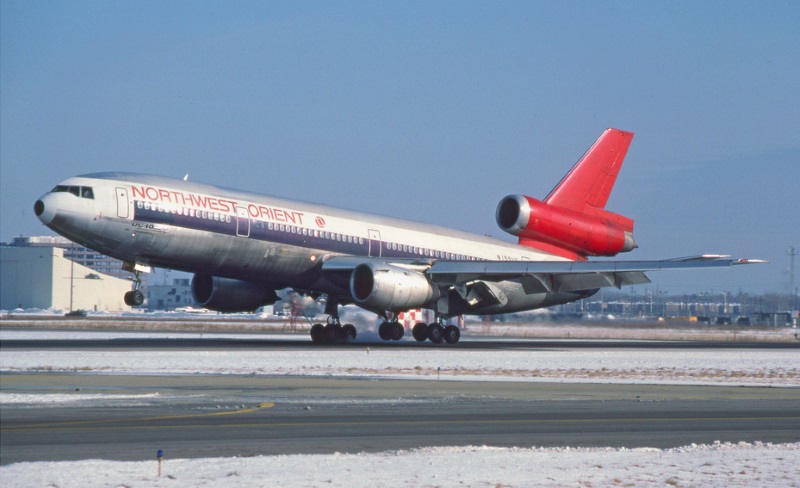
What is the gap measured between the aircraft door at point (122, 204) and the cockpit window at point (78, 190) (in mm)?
906

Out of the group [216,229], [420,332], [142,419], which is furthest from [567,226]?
[142,419]

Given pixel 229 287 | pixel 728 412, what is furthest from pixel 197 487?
pixel 229 287

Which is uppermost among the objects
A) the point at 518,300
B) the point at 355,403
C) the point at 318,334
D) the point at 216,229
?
the point at 216,229

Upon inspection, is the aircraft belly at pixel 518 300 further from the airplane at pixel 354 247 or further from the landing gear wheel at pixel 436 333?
the landing gear wheel at pixel 436 333

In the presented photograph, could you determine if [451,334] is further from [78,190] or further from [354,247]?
[78,190]

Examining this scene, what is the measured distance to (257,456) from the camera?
1215 cm

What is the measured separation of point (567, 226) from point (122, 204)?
21586 mm

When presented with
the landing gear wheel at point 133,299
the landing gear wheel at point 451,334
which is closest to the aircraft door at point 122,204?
the landing gear wheel at point 133,299

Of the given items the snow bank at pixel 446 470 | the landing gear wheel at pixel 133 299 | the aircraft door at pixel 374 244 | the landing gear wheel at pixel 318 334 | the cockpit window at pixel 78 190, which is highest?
the cockpit window at pixel 78 190

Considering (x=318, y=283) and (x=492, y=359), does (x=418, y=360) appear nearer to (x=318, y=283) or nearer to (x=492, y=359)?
(x=492, y=359)

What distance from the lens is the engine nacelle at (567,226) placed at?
4669cm

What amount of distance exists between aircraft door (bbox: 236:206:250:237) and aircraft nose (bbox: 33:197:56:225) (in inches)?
260

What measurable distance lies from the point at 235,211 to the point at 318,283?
499 centimetres

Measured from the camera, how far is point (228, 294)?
140 ft
